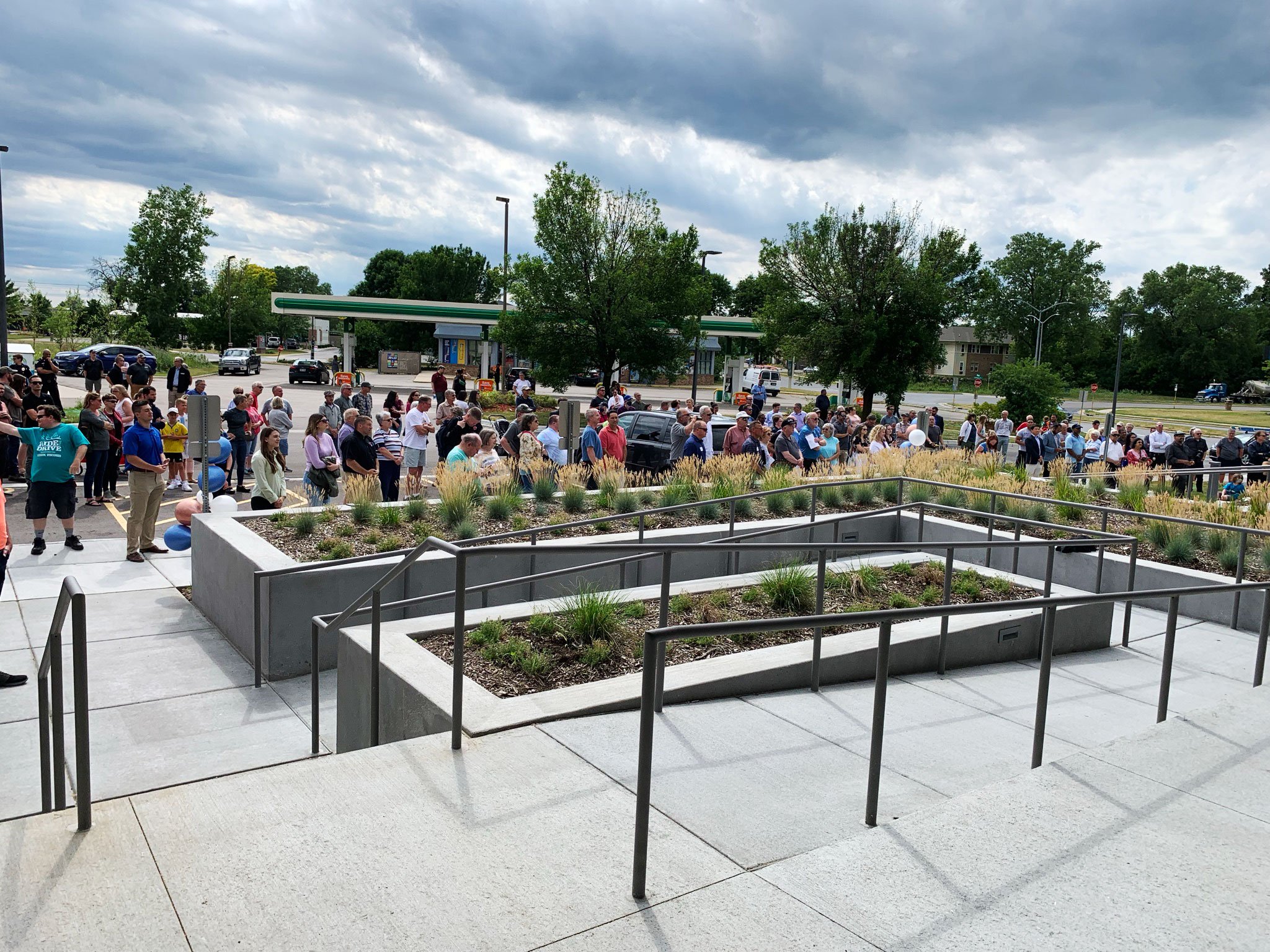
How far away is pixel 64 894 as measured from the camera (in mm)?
3373

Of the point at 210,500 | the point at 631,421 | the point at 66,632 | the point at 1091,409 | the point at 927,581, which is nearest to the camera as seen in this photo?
the point at 66,632

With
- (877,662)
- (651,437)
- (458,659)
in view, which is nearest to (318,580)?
(458,659)

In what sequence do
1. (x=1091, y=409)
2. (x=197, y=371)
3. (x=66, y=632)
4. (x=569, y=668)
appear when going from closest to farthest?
(x=569, y=668) < (x=66, y=632) < (x=197, y=371) < (x=1091, y=409)

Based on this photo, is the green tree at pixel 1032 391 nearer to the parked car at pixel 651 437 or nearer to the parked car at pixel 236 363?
the parked car at pixel 651 437

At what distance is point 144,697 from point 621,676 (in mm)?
4364

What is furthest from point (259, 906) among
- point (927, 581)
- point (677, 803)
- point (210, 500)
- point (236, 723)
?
point (210, 500)

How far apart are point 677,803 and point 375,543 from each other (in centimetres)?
669

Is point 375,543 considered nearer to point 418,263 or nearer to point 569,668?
point 569,668

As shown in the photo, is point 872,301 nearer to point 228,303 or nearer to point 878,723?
point 878,723

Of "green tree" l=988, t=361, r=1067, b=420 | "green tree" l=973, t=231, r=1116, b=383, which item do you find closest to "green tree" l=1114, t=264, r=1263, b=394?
"green tree" l=973, t=231, r=1116, b=383

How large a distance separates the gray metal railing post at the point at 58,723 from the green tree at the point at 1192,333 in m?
107

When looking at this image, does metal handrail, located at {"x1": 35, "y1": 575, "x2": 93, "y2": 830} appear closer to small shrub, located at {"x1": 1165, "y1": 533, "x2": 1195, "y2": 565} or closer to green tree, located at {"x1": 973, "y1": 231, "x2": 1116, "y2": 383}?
small shrub, located at {"x1": 1165, "y1": 533, "x2": 1195, "y2": 565}

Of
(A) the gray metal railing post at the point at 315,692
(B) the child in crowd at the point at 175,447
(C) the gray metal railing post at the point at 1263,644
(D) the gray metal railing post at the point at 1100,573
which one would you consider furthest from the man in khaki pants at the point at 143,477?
(C) the gray metal railing post at the point at 1263,644

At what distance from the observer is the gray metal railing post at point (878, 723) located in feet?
13.6
